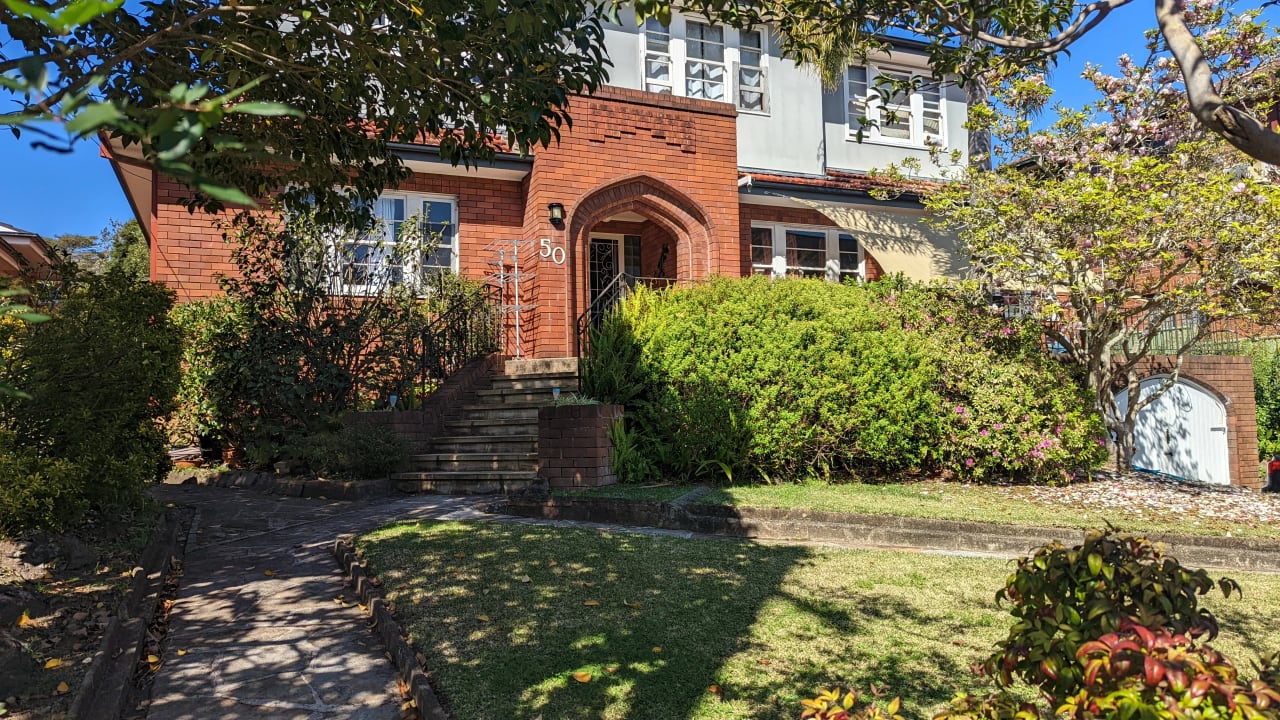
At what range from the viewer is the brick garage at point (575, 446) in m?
9.30

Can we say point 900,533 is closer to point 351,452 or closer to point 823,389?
point 823,389

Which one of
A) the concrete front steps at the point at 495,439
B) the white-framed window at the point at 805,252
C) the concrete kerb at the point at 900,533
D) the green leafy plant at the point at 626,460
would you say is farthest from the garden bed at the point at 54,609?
the white-framed window at the point at 805,252

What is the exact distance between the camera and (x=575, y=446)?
935 centimetres

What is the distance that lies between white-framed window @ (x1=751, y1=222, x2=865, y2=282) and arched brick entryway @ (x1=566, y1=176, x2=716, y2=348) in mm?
1940

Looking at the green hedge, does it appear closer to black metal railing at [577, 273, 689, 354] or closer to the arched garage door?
black metal railing at [577, 273, 689, 354]

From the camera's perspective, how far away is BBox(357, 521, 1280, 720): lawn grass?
3.77 meters

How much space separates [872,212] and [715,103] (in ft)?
12.8

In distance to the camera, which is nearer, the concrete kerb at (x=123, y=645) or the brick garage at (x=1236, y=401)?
the concrete kerb at (x=123, y=645)

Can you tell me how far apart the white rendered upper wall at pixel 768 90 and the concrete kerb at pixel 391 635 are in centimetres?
1229

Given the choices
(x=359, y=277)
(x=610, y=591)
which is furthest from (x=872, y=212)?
(x=610, y=591)

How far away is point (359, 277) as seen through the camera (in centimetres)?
1251

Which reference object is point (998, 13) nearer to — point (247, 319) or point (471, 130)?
point (471, 130)

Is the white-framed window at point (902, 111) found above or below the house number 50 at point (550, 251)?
above

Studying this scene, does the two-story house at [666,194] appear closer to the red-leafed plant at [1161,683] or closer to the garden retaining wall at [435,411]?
the garden retaining wall at [435,411]
